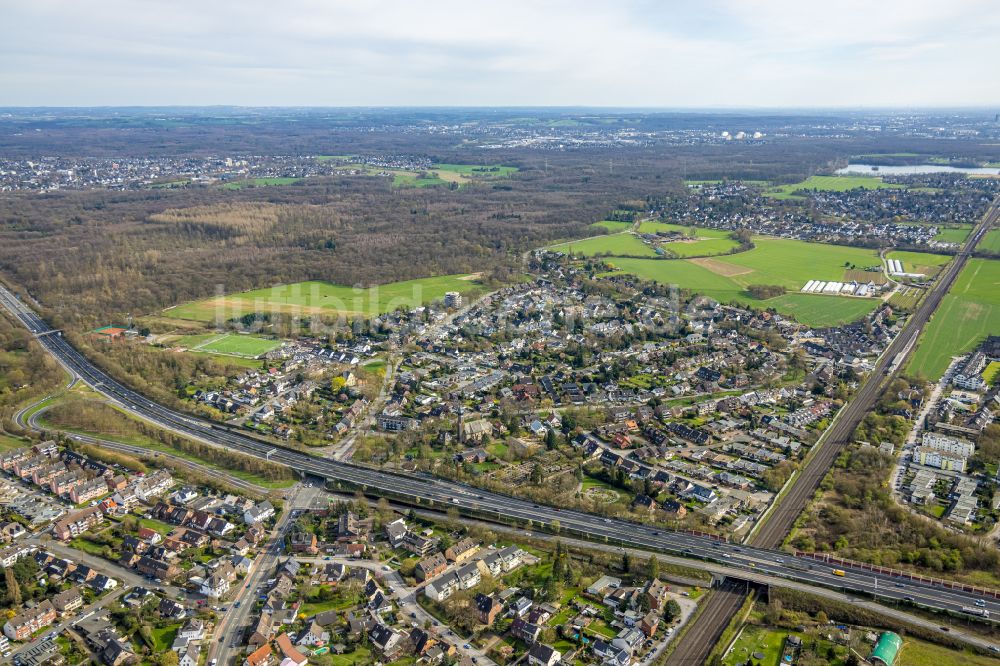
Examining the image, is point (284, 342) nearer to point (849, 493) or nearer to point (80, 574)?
point (80, 574)

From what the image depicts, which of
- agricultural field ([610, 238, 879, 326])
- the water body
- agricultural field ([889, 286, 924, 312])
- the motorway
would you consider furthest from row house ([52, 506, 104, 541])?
the water body

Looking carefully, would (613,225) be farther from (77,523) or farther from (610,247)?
(77,523)

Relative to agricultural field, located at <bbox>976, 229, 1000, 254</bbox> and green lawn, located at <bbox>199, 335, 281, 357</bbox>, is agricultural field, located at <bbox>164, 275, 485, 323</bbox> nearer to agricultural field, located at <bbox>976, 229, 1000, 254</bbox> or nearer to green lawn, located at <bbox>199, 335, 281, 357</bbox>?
green lawn, located at <bbox>199, 335, 281, 357</bbox>

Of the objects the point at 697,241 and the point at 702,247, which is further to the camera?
the point at 697,241

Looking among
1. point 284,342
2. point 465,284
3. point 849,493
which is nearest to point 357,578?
point 849,493

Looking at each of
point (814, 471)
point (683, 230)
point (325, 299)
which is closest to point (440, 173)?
point (683, 230)

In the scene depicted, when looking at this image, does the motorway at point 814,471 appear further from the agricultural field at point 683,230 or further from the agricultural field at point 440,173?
the agricultural field at point 440,173
